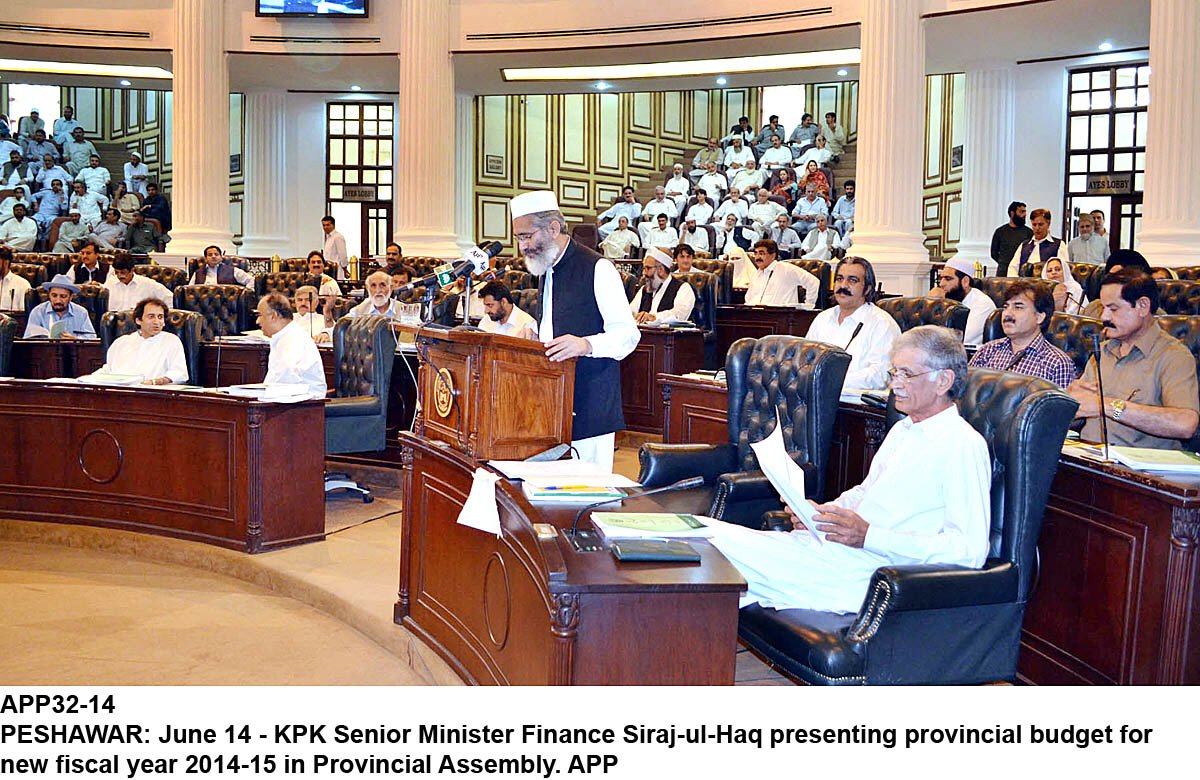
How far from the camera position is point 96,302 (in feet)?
31.4

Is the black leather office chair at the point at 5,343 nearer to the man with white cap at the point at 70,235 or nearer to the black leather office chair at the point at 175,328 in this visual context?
the black leather office chair at the point at 175,328

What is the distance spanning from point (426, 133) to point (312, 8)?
218 cm

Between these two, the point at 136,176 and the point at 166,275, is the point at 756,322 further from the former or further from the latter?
the point at 136,176

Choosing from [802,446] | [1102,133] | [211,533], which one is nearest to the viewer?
[802,446]

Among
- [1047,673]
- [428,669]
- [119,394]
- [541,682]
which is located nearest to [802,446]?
[1047,673]

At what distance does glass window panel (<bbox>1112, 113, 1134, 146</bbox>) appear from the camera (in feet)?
41.9

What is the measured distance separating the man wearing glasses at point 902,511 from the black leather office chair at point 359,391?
3772mm

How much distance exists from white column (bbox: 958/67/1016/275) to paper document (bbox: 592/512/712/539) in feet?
36.2


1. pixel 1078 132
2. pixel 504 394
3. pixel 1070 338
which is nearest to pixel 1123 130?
pixel 1078 132

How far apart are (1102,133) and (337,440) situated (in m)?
9.92

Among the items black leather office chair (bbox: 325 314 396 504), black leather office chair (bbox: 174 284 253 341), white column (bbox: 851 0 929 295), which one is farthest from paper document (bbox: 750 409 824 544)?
white column (bbox: 851 0 929 295)

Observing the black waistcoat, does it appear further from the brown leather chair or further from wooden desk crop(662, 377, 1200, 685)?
the brown leather chair

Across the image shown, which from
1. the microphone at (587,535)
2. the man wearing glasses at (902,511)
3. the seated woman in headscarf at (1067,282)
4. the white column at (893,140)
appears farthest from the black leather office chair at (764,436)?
the white column at (893,140)
